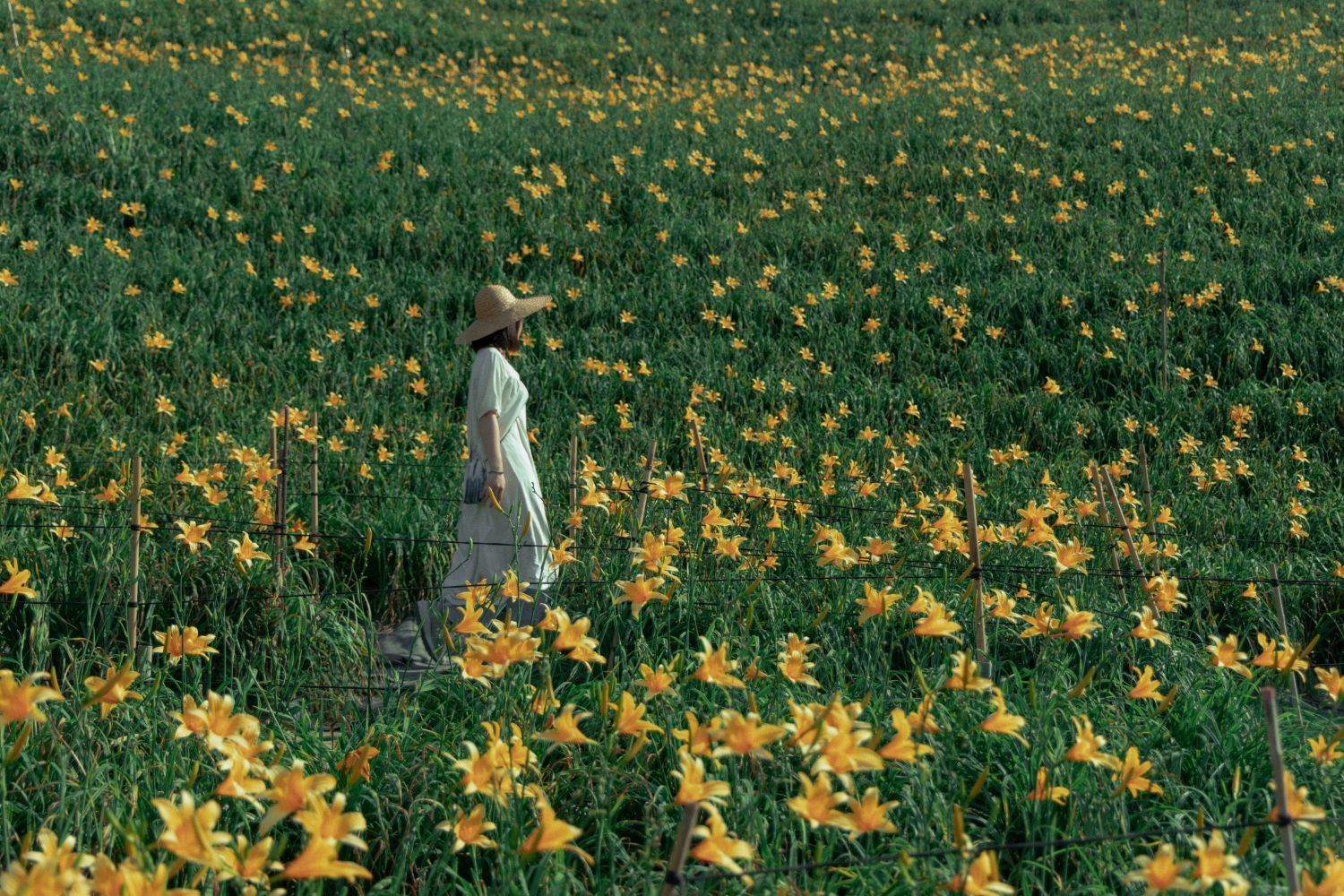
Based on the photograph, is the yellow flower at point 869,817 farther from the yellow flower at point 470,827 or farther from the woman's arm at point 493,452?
the woman's arm at point 493,452

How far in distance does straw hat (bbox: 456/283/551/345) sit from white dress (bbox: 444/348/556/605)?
0.09 m

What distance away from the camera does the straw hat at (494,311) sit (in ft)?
11.5

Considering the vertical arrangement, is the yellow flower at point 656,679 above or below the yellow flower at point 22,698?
below

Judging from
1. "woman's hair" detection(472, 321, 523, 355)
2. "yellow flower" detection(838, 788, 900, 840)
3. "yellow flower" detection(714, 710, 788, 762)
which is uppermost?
"woman's hair" detection(472, 321, 523, 355)

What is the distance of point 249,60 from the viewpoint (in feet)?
39.0

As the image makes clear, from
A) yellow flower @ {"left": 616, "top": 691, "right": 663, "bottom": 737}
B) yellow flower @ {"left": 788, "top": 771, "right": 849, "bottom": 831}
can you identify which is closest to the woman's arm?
yellow flower @ {"left": 616, "top": 691, "right": 663, "bottom": 737}

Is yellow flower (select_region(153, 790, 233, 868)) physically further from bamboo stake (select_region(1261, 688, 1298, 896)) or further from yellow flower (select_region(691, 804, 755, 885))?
bamboo stake (select_region(1261, 688, 1298, 896))

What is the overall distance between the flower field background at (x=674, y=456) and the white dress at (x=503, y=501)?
0.16 meters

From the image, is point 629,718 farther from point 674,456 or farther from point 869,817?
point 674,456

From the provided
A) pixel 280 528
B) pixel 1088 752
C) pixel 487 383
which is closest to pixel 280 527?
pixel 280 528

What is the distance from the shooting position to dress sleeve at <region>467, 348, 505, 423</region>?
3.44 meters

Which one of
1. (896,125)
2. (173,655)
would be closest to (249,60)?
(896,125)

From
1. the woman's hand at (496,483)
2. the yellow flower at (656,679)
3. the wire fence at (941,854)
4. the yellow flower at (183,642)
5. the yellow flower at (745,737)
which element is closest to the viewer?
the wire fence at (941,854)

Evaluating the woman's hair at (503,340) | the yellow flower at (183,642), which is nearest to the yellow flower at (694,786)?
the yellow flower at (183,642)
